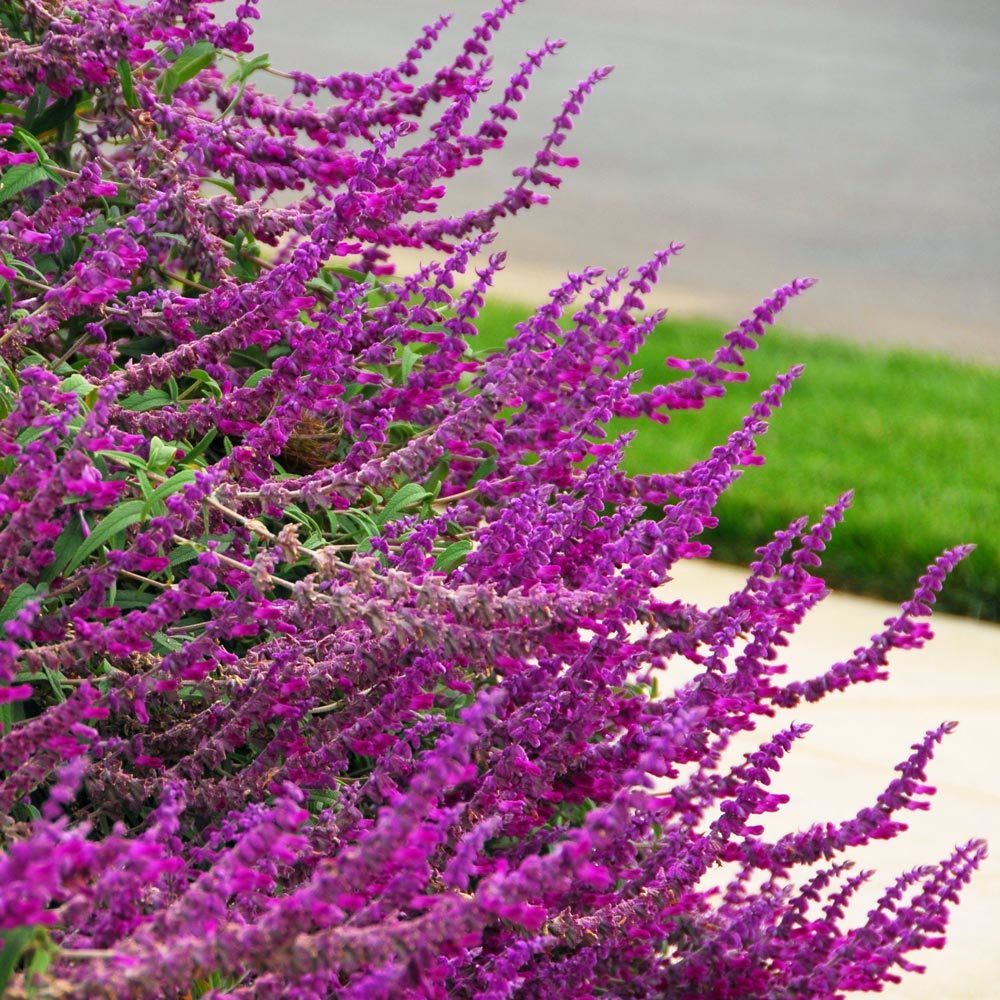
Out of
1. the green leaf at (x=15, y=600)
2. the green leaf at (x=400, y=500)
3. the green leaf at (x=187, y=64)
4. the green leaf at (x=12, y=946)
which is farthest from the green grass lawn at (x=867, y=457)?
the green leaf at (x=12, y=946)

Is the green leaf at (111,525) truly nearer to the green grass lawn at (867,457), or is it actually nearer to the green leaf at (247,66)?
the green leaf at (247,66)

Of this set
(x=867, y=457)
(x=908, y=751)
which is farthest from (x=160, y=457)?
(x=867, y=457)

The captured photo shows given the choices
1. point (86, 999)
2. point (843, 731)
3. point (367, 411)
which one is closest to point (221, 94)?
point (367, 411)

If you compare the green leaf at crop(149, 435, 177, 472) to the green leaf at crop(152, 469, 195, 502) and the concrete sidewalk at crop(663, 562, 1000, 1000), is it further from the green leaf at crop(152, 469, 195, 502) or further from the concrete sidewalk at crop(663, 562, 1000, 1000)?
the concrete sidewalk at crop(663, 562, 1000, 1000)

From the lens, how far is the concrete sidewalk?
3.20 meters

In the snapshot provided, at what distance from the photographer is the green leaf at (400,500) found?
5.99ft

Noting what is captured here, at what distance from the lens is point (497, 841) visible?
1.93m

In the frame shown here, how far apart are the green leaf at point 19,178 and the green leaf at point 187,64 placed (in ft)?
0.74

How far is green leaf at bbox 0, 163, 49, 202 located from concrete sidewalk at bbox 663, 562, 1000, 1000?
2.08 meters

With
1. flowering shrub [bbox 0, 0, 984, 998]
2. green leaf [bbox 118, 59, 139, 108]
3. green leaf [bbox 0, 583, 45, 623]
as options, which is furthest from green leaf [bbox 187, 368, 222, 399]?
green leaf [bbox 0, 583, 45, 623]

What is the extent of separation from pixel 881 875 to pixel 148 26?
102 inches

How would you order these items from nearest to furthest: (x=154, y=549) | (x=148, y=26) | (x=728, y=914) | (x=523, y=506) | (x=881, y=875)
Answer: (x=154, y=549) < (x=523, y=506) < (x=148, y=26) < (x=728, y=914) < (x=881, y=875)

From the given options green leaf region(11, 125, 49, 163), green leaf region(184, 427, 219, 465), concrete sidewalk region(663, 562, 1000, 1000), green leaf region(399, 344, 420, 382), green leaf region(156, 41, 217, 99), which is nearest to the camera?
green leaf region(184, 427, 219, 465)

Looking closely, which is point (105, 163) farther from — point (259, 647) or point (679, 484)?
point (679, 484)
